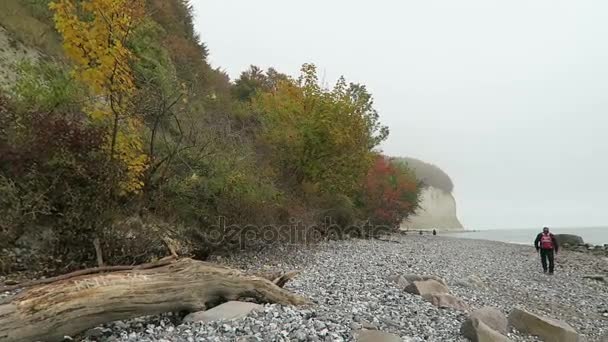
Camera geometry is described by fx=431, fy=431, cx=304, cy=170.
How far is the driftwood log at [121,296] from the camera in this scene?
15.9 feet

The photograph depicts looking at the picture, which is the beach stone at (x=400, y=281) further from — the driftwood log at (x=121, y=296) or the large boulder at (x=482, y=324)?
the driftwood log at (x=121, y=296)

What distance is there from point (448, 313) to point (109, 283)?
240 inches

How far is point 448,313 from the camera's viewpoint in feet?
27.3

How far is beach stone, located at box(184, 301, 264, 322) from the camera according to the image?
612 cm

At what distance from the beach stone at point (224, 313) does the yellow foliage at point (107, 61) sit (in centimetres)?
427

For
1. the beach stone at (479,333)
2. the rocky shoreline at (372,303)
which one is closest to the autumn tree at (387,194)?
the rocky shoreline at (372,303)

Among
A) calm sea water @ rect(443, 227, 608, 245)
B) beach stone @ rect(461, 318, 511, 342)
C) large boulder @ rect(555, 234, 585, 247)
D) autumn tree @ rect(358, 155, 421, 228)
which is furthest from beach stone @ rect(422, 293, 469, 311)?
calm sea water @ rect(443, 227, 608, 245)

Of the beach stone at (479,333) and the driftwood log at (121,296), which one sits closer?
the driftwood log at (121,296)

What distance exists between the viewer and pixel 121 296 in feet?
18.6

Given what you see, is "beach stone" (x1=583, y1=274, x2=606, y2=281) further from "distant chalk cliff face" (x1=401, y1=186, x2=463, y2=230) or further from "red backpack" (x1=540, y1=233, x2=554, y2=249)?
"distant chalk cliff face" (x1=401, y1=186, x2=463, y2=230)

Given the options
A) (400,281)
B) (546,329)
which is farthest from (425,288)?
(546,329)

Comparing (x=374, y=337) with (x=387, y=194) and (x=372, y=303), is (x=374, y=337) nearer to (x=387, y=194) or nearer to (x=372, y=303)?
(x=372, y=303)

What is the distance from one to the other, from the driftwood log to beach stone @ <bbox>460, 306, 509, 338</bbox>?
108 inches

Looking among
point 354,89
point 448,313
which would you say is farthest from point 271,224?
point 354,89
